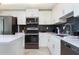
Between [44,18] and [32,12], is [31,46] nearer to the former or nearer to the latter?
[44,18]

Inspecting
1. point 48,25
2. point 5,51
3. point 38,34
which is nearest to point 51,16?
point 48,25

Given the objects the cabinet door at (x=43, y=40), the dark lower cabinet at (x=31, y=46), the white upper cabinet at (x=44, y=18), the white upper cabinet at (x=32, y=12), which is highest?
the white upper cabinet at (x=32, y=12)

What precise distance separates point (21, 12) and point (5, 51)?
418 centimetres

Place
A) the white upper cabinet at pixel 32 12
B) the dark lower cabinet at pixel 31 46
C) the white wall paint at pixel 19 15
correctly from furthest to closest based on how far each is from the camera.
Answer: the white upper cabinet at pixel 32 12, the dark lower cabinet at pixel 31 46, the white wall paint at pixel 19 15

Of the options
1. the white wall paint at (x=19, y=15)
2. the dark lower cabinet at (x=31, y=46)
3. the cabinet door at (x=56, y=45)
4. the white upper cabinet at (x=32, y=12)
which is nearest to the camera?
the cabinet door at (x=56, y=45)

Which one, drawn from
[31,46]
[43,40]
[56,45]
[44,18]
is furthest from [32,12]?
[56,45]

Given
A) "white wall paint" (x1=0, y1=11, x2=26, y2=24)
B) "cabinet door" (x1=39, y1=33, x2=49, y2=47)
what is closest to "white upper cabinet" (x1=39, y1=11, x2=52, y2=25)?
"cabinet door" (x1=39, y1=33, x2=49, y2=47)

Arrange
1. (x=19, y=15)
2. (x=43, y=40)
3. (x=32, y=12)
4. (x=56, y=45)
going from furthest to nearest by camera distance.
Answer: (x=32, y=12)
(x=43, y=40)
(x=19, y=15)
(x=56, y=45)

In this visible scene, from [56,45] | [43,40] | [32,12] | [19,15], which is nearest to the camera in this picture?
[56,45]

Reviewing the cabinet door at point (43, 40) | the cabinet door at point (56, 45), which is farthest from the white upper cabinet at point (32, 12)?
the cabinet door at point (56, 45)

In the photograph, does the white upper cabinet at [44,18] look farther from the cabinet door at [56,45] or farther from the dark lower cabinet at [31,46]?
the cabinet door at [56,45]

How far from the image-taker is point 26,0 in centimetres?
93

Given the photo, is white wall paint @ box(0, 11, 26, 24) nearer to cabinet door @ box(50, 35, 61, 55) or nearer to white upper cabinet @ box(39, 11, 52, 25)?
white upper cabinet @ box(39, 11, 52, 25)

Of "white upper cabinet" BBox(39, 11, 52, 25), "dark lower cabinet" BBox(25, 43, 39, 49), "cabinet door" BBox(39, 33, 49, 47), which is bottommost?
"dark lower cabinet" BBox(25, 43, 39, 49)
